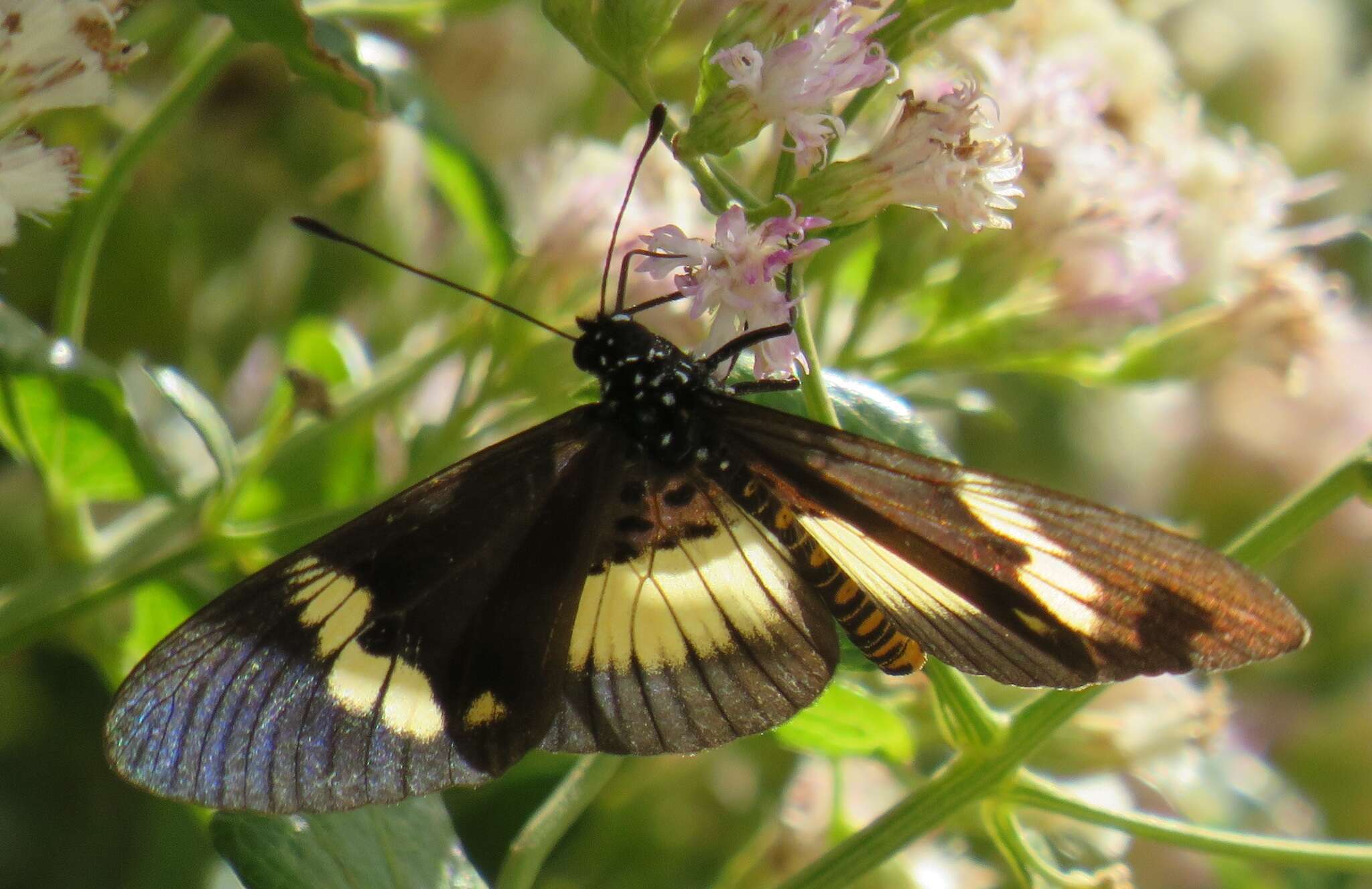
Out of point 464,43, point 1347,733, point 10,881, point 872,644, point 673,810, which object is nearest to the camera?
point 872,644

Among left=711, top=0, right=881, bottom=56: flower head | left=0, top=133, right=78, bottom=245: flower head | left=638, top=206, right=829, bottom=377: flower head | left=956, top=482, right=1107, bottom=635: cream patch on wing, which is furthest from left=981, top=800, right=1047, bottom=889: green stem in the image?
left=0, top=133, right=78, bottom=245: flower head

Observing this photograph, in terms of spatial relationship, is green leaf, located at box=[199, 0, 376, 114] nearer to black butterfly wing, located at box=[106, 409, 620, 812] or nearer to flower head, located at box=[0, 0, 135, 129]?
flower head, located at box=[0, 0, 135, 129]

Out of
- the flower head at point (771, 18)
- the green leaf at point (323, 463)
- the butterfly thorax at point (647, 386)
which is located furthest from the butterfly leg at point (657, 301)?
the green leaf at point (323, 463)

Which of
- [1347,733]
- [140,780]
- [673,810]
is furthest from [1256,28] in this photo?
[140,780]

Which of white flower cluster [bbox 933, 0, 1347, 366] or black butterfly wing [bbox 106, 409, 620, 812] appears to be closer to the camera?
black butterfly wing [bbox 106, 409, 620, 812]

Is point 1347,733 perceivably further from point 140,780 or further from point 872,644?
point 140,780
